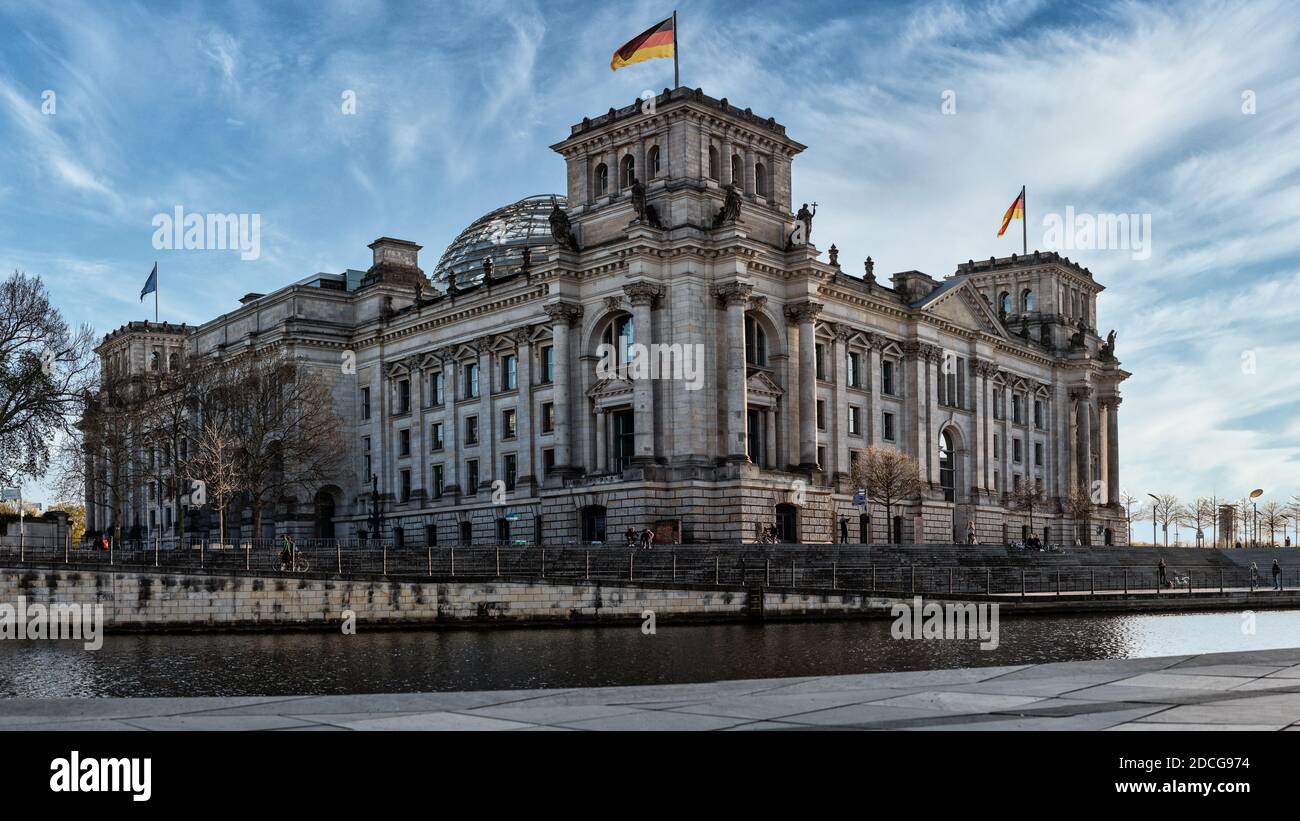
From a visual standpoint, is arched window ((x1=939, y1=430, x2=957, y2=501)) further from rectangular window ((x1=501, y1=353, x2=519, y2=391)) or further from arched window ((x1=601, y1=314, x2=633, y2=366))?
rectangular window ((x1=501, y1=353, x2=519, y2=391))

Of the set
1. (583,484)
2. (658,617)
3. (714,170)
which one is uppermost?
(714,170)

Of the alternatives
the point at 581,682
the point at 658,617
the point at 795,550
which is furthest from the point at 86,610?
the point at 795,550

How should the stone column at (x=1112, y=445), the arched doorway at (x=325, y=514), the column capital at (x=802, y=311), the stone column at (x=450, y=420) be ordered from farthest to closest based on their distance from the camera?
the stone column at (x=1112, y=445)
the arched doorway at (x=325, y=514)
the stone column at (x=450, y=420)
the column capital at (x=802, y=311)

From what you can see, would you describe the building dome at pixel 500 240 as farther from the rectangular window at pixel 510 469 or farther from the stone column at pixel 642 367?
the stone column at pixel 642 367

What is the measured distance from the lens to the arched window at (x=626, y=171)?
2955 inches

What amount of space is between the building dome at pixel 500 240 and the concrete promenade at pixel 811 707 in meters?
84.8

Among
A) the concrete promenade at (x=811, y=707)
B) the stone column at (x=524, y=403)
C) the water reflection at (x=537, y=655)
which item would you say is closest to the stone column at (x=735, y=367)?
the stone column at (x=524, y=403)

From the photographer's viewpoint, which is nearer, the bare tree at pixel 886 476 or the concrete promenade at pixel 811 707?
the concrete promenade at pixel 811 707

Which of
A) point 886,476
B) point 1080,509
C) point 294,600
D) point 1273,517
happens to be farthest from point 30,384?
point 1273,517

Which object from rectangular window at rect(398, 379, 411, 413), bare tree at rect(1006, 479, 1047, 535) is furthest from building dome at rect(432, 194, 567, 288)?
bare tree at rect(1006, 479, 1047, 535)

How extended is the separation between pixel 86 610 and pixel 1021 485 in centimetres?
7473

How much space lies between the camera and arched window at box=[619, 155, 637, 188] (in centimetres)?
7505
